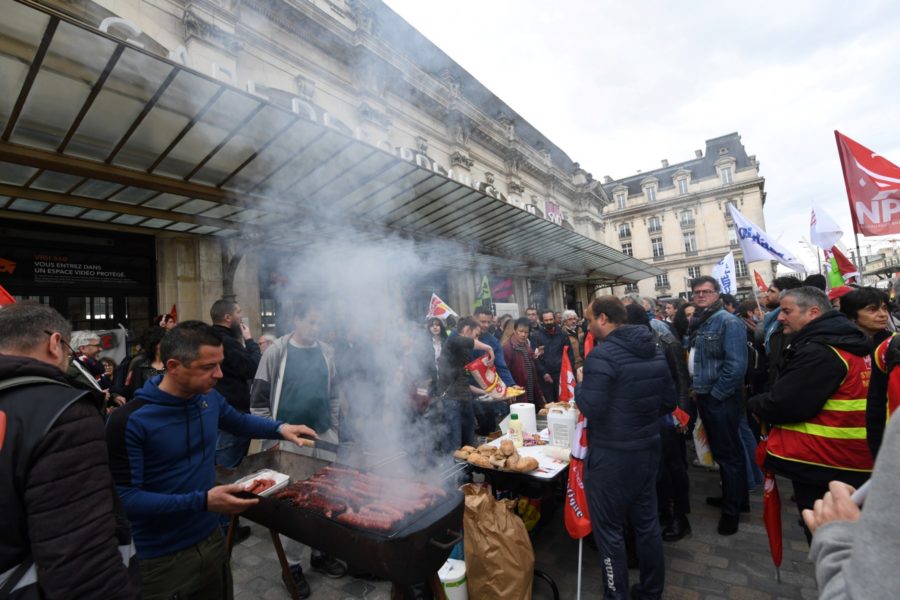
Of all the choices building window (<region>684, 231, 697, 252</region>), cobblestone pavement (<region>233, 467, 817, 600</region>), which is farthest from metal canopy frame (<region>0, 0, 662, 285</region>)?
building window (<region>684, 231, 697, 252</region>)

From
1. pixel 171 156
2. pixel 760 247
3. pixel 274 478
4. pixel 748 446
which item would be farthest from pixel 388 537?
pixel 760 247

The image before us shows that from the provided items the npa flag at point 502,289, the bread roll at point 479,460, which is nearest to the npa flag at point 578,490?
the bread roll at point 479,460

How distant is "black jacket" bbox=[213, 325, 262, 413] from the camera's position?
3760 mm

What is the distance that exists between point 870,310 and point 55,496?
4556mm

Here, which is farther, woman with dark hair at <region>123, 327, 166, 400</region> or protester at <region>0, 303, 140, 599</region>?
woman with dark hair at <region>123, 327, 166, 400</region>

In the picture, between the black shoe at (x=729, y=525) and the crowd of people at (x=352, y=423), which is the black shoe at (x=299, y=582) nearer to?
the crowd of people at (x=352, y=423)

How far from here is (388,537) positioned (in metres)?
2.01

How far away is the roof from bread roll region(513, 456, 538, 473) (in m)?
48.2

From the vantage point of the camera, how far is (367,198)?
605 cm

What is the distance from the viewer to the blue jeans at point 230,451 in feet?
11.4

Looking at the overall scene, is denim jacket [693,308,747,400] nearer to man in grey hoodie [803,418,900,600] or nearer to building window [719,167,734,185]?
man in grey hoodie [803,418,900,600]

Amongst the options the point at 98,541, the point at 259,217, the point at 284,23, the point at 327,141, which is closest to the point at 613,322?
the point at 98,541

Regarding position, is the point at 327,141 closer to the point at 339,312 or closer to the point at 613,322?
the point at 339,312

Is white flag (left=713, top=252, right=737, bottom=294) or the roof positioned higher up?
the roof
